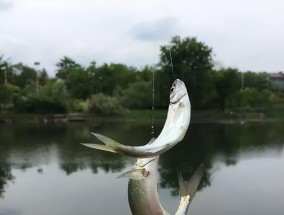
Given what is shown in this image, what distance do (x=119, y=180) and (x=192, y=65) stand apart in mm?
33377

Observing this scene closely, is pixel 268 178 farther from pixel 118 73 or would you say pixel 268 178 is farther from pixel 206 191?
pixel 118 73

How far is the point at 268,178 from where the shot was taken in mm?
13594

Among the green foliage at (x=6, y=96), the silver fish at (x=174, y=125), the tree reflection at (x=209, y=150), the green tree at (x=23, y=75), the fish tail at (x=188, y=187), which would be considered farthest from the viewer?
the green tree at (x=23, y=75)

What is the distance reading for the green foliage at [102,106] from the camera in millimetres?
39625

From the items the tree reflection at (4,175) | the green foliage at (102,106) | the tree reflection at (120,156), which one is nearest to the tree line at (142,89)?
the green foliage at (102,106)

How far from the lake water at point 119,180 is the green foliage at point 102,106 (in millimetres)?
15966

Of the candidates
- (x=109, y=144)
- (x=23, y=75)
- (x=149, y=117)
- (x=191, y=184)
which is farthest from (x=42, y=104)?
(x=109, y=144)

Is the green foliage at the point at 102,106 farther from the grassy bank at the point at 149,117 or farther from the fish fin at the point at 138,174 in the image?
the fish fin at the point at 138,174

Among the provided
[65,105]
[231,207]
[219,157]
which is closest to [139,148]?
[231,207]

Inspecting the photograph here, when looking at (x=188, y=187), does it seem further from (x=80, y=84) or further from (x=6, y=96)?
(x=80, y=84)

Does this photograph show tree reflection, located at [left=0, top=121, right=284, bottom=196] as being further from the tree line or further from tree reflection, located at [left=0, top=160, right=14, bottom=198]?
the tree line

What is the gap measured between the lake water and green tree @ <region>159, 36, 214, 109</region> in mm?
20127

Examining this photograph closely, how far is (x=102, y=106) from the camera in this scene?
3975 cm

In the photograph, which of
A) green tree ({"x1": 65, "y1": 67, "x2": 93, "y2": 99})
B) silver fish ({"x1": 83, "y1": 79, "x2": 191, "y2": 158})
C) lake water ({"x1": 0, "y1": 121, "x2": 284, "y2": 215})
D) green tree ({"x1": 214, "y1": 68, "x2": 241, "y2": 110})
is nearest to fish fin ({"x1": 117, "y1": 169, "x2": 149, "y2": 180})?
silver fish ({"x1": 83, "y1": 79, "x2": 191, "y2": 158})
